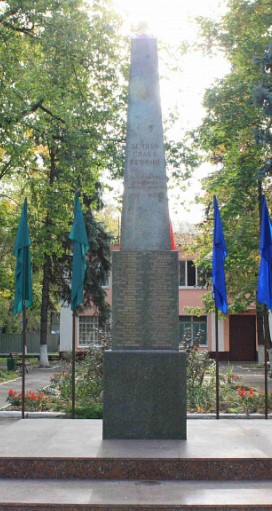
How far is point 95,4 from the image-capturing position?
58.9ft

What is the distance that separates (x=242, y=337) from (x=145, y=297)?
28.9 m

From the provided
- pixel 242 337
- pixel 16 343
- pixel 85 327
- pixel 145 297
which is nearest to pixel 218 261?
pixel 145 297

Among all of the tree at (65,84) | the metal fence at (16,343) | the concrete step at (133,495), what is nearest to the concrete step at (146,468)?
the concrete step at (133,495)

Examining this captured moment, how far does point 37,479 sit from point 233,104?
14.0 meters

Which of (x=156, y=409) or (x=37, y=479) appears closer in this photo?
(x=37, y=479)

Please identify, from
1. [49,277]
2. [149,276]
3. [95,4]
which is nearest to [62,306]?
[49,277]

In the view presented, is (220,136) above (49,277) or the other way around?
above

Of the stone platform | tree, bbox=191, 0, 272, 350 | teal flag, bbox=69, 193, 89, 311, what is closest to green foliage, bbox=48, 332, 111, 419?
teal flag, bbox=69, 193, 89, 311

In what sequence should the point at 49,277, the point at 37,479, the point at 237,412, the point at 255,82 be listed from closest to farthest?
the point at 37,479, the point at 237,412, the point at 255,82, the point at 49,277

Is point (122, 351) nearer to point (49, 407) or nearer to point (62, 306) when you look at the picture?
point (49, 407)

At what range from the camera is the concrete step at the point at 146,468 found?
675 centimetres

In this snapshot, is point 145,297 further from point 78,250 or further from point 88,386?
point 88,386

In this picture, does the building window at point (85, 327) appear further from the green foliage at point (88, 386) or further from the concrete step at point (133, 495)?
the concrete step at point (133, 495)

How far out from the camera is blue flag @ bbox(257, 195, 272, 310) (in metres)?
10.0
